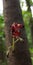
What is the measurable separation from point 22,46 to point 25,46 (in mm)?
21

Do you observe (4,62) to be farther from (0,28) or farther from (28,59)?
(28,59)

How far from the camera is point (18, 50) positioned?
1.03 metres

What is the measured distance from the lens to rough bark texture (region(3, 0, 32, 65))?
1.03m

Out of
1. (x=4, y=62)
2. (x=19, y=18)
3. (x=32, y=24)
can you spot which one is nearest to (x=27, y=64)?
(x=19, y=18)

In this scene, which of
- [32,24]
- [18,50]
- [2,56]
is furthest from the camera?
[32,24]

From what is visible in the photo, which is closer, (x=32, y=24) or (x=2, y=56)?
(x=2, y=56)

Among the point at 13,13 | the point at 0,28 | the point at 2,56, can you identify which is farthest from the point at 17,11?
the point at 2,56

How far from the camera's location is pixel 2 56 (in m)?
1.38

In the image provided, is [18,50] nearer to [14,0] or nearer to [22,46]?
[22,46]

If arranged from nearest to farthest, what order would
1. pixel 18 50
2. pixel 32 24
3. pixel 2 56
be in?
pixel 18 50, pixel 2 56, pixel 32 24

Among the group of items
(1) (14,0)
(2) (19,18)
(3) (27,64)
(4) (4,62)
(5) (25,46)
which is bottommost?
(4) (4,62)

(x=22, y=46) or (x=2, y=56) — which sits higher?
(x=22, y=46)

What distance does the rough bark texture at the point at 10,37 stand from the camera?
1.03m

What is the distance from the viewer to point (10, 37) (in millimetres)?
1040
